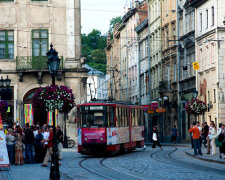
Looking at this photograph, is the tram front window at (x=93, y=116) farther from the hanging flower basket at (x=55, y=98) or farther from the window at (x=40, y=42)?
the window at (x=40, y=42)

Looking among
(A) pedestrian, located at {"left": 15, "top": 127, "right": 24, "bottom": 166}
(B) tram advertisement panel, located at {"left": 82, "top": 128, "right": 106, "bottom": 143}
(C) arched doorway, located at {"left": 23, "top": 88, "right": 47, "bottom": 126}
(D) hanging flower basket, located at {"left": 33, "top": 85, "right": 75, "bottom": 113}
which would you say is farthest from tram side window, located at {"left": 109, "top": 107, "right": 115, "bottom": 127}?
(C) arched doorway, located at {"left": 23, "top": 88, "right": 47, "bottom": 126}

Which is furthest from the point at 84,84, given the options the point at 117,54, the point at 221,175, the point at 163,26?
the point at 117,54

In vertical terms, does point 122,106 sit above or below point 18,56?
below

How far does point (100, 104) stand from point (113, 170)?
10.4 meters

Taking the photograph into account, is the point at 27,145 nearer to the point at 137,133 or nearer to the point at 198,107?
the point at 137,133

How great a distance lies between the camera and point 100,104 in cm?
3525

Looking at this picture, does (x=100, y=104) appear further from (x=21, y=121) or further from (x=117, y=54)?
(x=117, y=54)

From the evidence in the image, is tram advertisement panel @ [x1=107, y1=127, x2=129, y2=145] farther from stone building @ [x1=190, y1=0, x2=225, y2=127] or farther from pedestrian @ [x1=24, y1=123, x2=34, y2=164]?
stone building @ [x1=190, y1=0, x2=225, y2=127]

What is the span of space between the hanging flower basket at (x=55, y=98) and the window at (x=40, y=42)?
8.46m

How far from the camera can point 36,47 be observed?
50.5 metres

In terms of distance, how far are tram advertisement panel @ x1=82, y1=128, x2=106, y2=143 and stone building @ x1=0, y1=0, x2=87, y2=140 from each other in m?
15.3

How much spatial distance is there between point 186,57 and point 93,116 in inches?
1012

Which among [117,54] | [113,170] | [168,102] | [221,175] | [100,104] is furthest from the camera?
[117,54]

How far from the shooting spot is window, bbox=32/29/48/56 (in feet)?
165
